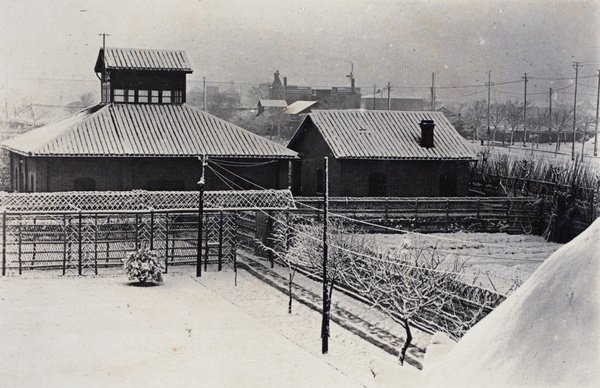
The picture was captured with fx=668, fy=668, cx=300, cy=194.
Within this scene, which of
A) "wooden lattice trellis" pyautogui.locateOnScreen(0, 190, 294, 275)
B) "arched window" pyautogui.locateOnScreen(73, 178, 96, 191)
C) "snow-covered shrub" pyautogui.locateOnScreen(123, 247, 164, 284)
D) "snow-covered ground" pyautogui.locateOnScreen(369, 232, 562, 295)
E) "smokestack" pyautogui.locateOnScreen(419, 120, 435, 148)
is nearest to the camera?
"snow-covered shrub" pyautogui.locateOnScreen(123, 247, 164, 284)

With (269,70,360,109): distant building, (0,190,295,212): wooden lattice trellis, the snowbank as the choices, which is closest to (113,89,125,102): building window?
(0,190,295,212): wooden lattice trellis

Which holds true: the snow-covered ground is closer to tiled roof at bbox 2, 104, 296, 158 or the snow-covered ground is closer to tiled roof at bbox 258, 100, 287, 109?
tiled roof at bbox 2, 104, 296, 158

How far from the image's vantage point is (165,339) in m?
15.5

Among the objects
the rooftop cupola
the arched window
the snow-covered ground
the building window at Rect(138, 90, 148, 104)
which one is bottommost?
the snow-covered ground

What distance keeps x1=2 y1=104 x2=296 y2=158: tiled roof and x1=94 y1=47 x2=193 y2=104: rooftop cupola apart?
2.12 feet

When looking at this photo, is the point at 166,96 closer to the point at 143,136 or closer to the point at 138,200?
the point at 143,136

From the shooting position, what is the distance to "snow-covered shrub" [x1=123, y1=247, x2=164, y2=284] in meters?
21.1

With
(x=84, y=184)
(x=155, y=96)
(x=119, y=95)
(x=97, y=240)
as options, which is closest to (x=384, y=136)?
(x=155, y=96)

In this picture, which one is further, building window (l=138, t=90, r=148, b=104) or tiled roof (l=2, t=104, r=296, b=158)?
building window (l=138, t=90, r=148, b=104)

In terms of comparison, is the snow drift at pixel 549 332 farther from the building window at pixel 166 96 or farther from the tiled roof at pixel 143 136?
the building window at pixel 166 96

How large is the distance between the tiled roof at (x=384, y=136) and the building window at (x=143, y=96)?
918 centimetres

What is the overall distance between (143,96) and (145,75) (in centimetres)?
111

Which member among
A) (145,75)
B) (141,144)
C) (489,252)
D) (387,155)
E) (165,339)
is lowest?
(165,339)

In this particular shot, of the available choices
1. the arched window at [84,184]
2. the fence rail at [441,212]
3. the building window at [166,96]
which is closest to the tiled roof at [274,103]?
the building window at [166,96]
